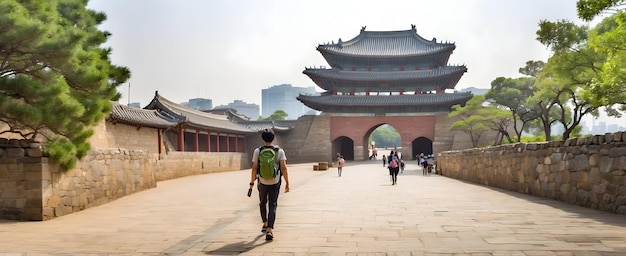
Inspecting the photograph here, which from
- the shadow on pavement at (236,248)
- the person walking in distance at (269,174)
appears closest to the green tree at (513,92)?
the person walking in distance at (269,174)

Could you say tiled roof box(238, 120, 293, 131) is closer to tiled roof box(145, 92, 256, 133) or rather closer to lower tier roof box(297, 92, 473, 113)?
lower tier roof box(297, 92, 473, 113)

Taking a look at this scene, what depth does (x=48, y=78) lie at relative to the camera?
785 cm

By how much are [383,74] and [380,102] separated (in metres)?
2.51

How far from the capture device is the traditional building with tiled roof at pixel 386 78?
38.1 m

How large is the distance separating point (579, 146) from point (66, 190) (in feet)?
29.5

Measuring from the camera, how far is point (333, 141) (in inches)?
1586

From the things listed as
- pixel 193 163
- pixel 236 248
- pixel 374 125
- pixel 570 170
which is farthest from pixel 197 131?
pixel 236 248

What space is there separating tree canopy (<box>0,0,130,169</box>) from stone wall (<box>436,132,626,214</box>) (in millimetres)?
8443

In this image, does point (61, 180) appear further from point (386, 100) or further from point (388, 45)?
point (388, 45)

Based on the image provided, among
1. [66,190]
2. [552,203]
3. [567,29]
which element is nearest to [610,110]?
[567,29]

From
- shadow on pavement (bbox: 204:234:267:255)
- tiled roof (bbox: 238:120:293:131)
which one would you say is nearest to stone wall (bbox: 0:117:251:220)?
shadow on pavement (bbox: 204:234:267:255)

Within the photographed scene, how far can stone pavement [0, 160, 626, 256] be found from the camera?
484cm

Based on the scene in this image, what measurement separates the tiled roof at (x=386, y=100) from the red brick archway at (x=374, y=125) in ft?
4.61

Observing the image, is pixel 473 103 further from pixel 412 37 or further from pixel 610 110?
pixel 412 37
